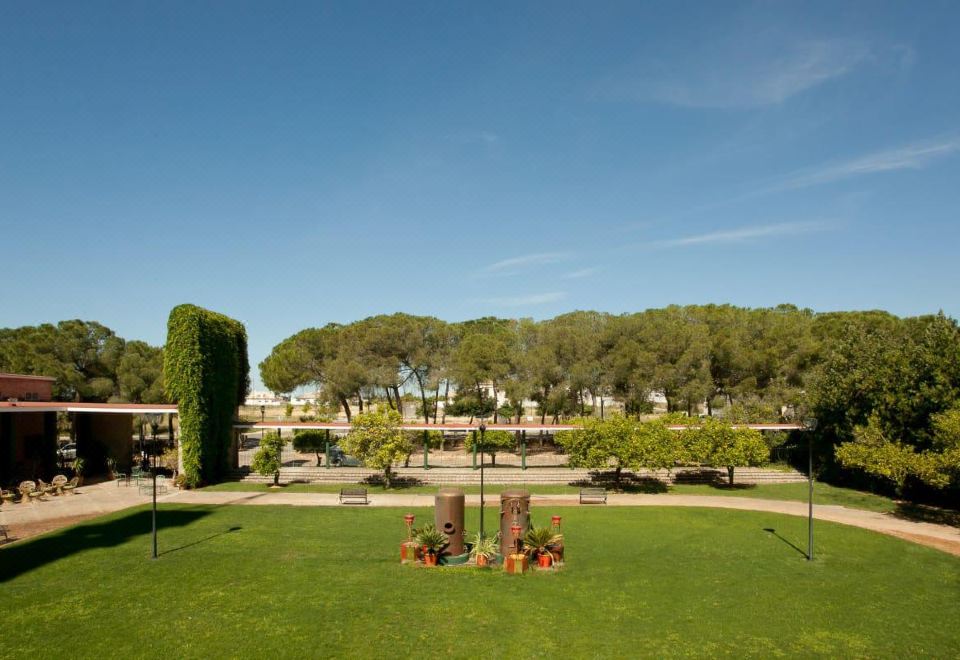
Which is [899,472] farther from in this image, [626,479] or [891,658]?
[891,658]

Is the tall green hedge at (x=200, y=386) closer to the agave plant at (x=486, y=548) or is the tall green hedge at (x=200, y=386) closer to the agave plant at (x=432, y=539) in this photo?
the agave plant at (x=432, y=539)

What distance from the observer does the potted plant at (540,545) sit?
1639 centimetres

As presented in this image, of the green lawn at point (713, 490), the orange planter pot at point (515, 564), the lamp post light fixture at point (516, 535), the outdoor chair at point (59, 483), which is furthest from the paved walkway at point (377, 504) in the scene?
the orange planter pot at point (515, 564)

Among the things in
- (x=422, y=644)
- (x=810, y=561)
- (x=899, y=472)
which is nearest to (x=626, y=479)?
(x=899, y=472)

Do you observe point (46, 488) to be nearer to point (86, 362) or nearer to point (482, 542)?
point (482, 542)

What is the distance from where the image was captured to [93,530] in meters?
20.5

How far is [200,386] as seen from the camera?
100 ft

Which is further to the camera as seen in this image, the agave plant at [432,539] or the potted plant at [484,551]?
the potted plant at [484,551]

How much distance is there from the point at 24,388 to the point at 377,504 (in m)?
22.9

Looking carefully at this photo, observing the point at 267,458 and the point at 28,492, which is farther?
the point at 267,458

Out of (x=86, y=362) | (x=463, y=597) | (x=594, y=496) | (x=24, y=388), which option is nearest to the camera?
(x=463, y=597)

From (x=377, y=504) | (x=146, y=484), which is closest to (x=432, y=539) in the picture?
(x=377, y=504)

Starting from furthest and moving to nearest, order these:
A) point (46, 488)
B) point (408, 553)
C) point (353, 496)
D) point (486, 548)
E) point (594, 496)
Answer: point (594, 496), point (46, 488), point (353, 496), point (486, 548), point (408, 553)

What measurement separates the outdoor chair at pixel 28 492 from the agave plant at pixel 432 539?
20263mm
